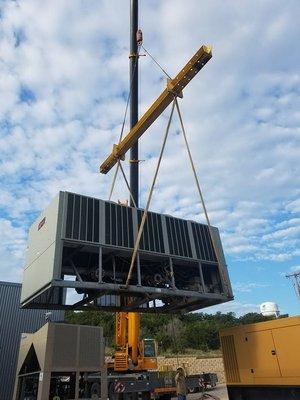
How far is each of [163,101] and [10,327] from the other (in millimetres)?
16777

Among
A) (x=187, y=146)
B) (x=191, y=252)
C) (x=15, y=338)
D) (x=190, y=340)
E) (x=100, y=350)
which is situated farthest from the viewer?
(x=190, y=340)

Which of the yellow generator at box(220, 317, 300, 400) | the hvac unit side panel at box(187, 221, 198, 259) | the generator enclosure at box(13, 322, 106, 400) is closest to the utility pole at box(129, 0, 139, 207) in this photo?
the hvac unit side panel at box(187, 221, 198, 259)

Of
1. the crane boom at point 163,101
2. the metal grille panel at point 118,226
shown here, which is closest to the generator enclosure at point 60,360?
the metal grille panel at point 118,226

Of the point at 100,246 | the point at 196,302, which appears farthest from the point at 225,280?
the point at 100,246

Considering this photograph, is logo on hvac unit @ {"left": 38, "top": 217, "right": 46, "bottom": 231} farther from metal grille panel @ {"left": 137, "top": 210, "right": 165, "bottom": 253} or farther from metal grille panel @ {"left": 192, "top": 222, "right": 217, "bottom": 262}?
metal grille panel @ {"left": 192, "top": 222, "right": 217, "bottom": 262}

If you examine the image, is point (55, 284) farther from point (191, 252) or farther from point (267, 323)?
point (267, 323)

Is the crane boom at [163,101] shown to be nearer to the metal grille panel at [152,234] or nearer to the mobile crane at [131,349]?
the metal grille panel at [152,234]

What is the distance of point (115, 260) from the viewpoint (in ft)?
40.9

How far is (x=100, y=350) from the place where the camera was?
15.1 meters

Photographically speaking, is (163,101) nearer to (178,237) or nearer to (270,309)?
(178,237)

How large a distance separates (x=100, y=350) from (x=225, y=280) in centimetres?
578

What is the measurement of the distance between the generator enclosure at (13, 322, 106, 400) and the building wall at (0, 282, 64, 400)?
26.7 feet

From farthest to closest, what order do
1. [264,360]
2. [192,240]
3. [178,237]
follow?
[192,240] < [178,237] < [264,360]

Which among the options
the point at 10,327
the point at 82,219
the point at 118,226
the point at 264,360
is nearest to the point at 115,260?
the point at 118,226
